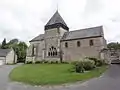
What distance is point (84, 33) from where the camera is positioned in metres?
35.2

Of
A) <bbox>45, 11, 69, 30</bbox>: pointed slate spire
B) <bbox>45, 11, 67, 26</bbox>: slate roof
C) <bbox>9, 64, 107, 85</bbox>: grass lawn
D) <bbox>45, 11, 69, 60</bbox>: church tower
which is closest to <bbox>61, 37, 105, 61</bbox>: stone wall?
<bbox>45, 11, 69, 60</bbox>: church tower

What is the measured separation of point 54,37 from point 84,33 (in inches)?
348

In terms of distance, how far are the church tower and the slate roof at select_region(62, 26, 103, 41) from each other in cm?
199

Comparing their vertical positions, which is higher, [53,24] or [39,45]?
[53,24]

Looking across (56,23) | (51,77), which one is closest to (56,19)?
(56,23)

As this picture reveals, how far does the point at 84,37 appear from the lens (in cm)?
3369

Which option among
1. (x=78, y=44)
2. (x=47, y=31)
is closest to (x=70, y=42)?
(x=78, y=44)

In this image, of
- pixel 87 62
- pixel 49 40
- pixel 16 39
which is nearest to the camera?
pixel 87 62

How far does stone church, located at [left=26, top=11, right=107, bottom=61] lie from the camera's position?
32.2 m

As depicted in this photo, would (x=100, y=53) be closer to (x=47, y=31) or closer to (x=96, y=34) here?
(x=96, y=34)

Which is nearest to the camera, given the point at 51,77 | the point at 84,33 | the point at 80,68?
the point at 51,77

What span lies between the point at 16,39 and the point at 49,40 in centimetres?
6990

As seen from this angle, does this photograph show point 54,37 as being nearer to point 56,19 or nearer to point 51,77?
point 56,19

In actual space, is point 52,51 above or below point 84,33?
below
